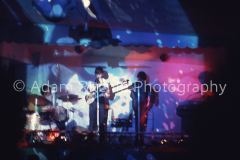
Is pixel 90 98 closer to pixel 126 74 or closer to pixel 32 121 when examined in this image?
pixel 126 74

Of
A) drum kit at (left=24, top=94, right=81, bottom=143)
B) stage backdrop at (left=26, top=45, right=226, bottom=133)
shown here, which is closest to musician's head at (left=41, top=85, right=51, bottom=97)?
stage backdrop at (left=26, top=45, right=226, bottom=133)

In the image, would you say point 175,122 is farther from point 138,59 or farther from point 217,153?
point 138,59

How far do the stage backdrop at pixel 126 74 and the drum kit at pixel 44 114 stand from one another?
1.67 feet

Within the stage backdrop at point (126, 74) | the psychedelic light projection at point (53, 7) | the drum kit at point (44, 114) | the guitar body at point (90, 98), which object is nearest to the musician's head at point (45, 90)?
the stage backdrop at point (126, 74)

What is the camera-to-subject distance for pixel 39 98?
5.19 m

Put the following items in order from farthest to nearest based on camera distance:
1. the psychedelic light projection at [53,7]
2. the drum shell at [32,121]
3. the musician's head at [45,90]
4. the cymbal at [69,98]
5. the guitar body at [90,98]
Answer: the musician's head at [45,90]
the cymbal at [69,98]
the drum shell at [32,121]
the guitar body at [90,98]
the psychedelic light projection at [53,7]

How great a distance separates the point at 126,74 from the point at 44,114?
3.15 meters

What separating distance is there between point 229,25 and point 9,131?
6.88 m

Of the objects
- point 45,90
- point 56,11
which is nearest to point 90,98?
point 45,90

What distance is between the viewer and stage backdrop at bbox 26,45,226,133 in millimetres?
5965

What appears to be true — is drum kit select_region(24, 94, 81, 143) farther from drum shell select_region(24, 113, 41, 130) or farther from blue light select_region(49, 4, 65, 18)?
blue light select_region(49, 4, 65, 18)

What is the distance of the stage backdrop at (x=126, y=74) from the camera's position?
5965 millimetres

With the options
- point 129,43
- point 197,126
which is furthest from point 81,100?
point 197,126

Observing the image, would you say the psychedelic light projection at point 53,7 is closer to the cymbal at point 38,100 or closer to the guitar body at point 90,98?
the guitar body at point 90,98
